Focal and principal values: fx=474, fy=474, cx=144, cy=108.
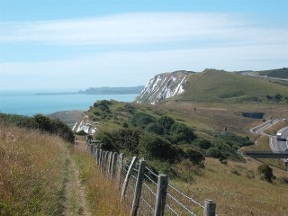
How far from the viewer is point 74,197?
12359mm

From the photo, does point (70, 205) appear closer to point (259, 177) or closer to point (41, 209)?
point (41, 209)

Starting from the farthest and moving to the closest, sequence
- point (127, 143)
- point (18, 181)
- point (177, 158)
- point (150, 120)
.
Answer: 1. point (150, 120)
2. point (127, 143)
3. point (177, 158)
4. point (18, 181)

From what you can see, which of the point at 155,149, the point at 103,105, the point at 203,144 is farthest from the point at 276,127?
the point at 155,149

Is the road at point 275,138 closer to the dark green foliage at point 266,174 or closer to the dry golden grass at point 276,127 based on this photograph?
the dry golden grass at point 276,127

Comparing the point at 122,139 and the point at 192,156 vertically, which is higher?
the point at 122,139

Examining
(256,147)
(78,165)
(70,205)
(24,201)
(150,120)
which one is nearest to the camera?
(24,201)

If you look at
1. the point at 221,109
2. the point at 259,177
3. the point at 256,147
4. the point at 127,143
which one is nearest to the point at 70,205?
the point at 127,143

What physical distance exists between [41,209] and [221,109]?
178647mm

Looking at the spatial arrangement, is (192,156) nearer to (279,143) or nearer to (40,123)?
(40,123)

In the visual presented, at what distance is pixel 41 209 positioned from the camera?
835 centimetres

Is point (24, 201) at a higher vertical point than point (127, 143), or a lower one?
higher

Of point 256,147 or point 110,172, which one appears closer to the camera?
point 110,172

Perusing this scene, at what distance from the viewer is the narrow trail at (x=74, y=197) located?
10.8m

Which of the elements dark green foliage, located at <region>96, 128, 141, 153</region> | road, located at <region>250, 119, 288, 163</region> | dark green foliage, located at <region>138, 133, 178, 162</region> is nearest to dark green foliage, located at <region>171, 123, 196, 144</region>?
road, located at <region>250, 119, 288, 163</region>
